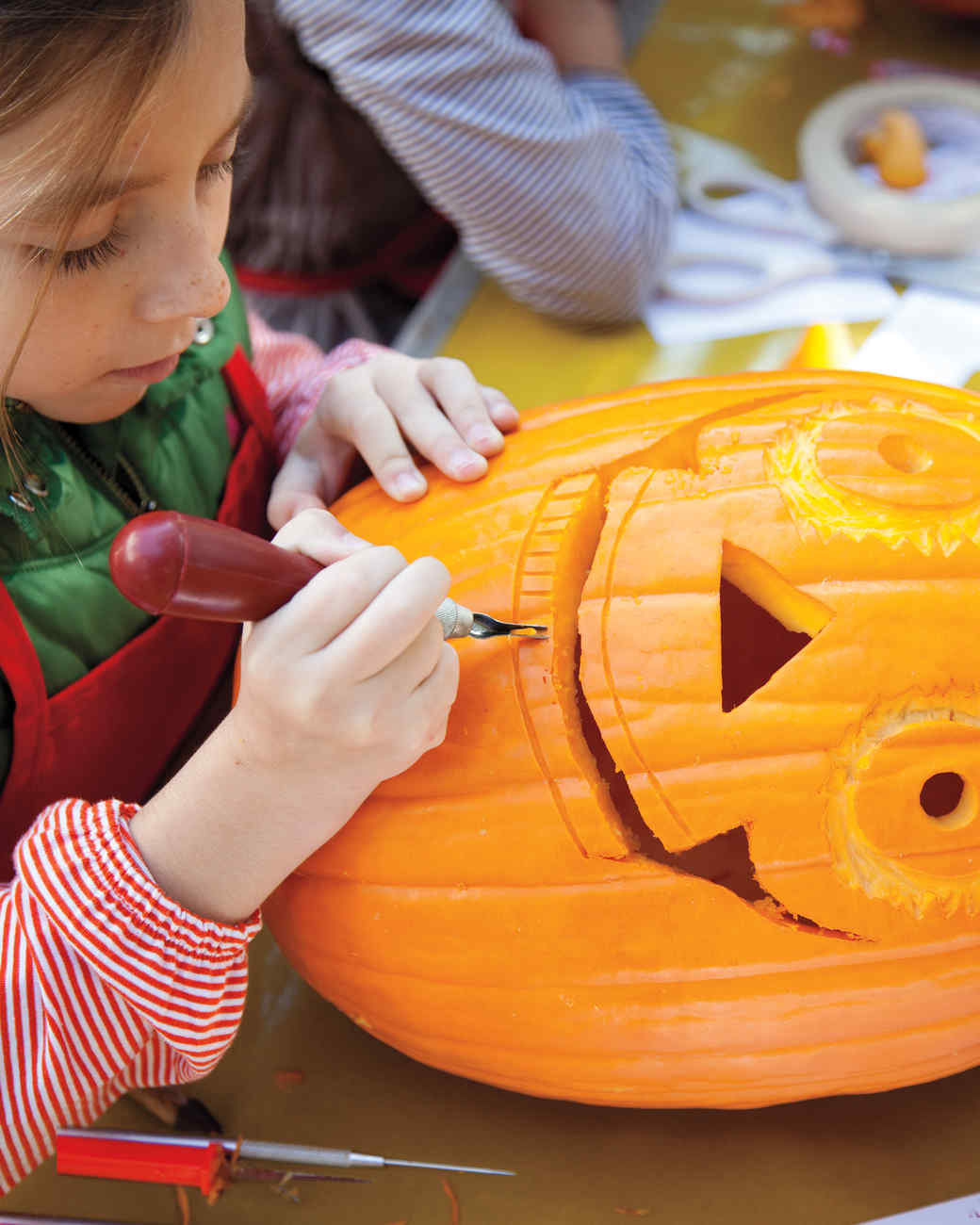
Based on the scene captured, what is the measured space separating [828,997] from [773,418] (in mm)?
321

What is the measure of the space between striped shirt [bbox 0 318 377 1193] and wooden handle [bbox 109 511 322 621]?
0.16m

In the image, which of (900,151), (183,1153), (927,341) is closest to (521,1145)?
(183,1153)

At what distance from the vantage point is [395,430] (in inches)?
31.6

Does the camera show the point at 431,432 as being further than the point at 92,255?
Yes

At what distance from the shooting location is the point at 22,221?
551mm

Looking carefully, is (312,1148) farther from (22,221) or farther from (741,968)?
(22,221)

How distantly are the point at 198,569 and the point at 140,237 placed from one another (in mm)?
200

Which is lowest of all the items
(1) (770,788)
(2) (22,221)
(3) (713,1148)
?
(3) (713,1148)

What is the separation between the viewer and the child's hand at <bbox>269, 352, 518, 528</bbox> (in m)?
0.75

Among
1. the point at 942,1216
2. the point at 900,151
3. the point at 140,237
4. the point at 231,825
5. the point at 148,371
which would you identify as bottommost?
the point at 942,1216

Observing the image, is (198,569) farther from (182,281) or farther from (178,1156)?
(178,1156)

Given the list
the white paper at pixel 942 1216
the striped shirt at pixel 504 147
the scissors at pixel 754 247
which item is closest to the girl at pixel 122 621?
the white paper at pixel 942 1216

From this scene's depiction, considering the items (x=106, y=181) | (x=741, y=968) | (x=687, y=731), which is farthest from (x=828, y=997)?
(x=106, y=181)

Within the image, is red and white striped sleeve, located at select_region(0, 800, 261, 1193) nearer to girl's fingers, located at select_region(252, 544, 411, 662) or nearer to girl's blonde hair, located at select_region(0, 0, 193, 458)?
girl's fingers, located at select_region(252, 544, 411, 662)
